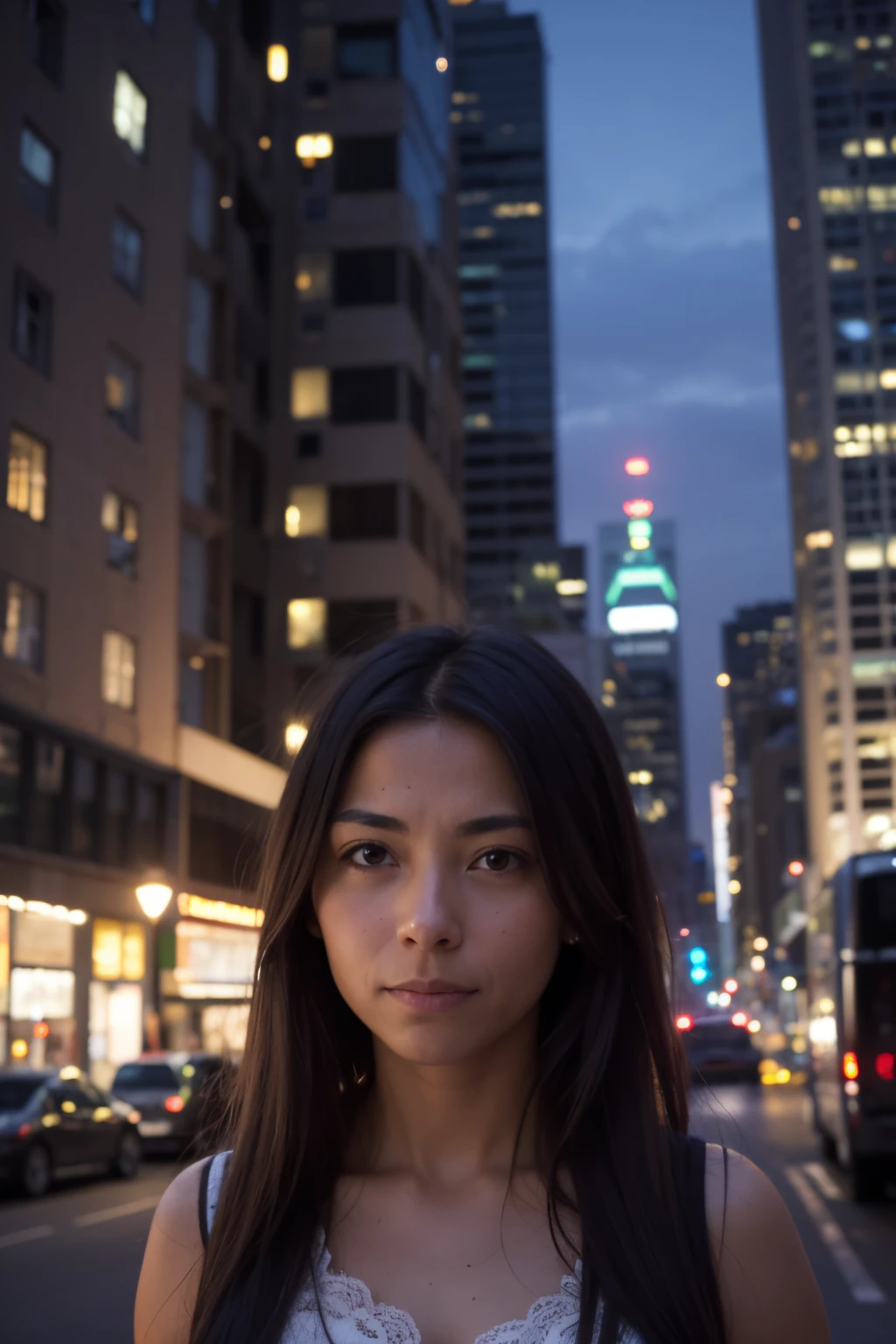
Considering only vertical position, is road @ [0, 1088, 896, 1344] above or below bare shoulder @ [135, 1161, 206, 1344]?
below

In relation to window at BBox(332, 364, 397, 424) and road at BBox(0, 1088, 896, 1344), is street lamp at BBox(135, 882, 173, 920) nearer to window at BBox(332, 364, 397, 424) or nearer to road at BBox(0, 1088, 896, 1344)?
road at BBox(0, 1088, 896, 1344)

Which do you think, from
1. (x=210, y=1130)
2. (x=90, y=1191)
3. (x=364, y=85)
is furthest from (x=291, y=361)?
(x=210, y=1130)

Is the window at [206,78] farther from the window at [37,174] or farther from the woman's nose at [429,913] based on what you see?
the woman's nose at [429,913]

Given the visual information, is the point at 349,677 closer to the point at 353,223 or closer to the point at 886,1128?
the point at 886,1128

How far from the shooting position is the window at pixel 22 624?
93.8 ft

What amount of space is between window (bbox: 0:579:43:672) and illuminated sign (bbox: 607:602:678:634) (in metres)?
15.1

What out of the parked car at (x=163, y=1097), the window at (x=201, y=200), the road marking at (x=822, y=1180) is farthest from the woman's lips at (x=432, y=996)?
the window at (x=201, y=200)

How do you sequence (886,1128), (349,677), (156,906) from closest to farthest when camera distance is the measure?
(349,677), (886,1128), (156,906)

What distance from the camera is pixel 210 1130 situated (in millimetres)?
2883

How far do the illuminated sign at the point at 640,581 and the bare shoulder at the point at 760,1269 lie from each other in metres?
14.1

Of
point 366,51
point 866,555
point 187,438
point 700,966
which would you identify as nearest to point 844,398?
point 866,555

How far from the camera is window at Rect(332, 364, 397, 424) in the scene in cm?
4950

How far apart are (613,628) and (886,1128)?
17.6 ft

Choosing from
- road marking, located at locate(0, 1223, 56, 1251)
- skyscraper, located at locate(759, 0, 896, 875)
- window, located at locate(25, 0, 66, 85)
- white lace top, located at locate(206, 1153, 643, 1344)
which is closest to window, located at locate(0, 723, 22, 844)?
window, located at locate(25, 0, 66, 85)
